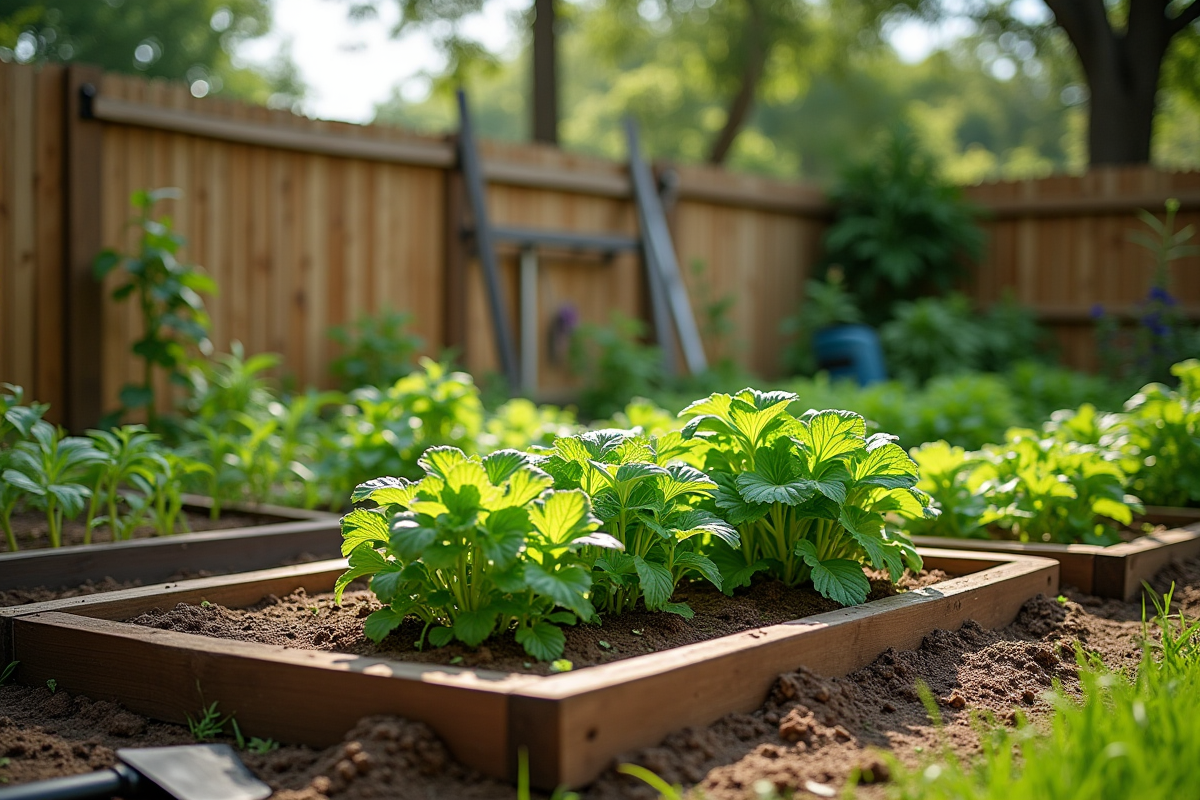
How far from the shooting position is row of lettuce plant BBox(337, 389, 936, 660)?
1.77 metres

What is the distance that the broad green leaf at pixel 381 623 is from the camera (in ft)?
6.19

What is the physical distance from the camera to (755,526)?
2.43m

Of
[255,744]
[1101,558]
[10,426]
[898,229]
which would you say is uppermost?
[898,229]

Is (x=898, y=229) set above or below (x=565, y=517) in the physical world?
above

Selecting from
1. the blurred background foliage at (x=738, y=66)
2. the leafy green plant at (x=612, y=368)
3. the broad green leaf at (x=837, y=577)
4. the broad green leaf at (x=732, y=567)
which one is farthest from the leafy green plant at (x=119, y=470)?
the blurred background foliage at (x=738, y=66)

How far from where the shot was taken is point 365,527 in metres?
1.93

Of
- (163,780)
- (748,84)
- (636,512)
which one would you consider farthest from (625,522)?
(748,84)

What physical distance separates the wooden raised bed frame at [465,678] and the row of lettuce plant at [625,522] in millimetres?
134

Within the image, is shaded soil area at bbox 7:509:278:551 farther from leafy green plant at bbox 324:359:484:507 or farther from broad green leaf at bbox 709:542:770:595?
broad green leaf at bbox 709:542:770:595

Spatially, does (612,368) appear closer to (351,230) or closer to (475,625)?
(351,230)

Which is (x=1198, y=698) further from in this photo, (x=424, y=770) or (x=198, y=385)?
(x=198, y=385)

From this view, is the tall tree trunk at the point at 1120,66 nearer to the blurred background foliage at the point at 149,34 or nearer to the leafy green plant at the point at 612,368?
the leafy green plant at the point at 612,368

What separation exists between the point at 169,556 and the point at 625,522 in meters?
1.53

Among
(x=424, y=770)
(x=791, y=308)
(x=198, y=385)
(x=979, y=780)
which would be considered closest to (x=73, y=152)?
(x=198, y=385)
